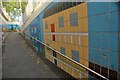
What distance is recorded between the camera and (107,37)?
9.66ft

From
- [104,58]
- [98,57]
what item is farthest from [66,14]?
[104,58]

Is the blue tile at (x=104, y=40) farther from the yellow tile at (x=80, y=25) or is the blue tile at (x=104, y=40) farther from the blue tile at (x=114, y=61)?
the yellow tile at (x=80, y=25)

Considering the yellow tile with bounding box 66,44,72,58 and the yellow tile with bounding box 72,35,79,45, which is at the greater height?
the yellow tile with bounding box 72,35,79,45

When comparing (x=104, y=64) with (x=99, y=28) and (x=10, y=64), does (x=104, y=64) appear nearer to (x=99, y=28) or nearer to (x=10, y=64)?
(x=99, y=28)

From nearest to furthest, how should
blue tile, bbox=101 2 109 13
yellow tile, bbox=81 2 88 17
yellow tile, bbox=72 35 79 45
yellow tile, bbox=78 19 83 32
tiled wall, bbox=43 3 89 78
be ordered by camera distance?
blue tile, bbox=101 2 109 13
yellow tile, bbox=81 2 88 17
tiled wall, bbox=43 3 89 78
yellow tile, bbox=78 19 83 32
yellow tile, bbox=72 35 79 45


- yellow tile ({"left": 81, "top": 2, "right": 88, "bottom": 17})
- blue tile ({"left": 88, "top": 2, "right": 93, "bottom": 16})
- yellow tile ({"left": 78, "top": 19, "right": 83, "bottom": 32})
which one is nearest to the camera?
blue tile ({"left": 88, "top": 2, "right": 93, "bottom": 16})

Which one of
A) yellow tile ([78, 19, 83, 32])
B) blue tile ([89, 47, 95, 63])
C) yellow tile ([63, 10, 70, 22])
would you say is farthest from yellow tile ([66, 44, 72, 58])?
blue tile ([89, 47, 95, 63])

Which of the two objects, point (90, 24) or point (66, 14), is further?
point (66, 14)

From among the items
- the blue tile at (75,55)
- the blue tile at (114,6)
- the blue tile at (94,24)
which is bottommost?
the blue tile at (75,55)

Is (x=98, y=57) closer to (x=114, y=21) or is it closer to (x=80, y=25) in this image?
(x=114, y=21)

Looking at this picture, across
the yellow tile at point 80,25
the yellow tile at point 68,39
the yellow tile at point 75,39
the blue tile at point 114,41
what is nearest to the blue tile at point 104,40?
the blue tile at point 114,41

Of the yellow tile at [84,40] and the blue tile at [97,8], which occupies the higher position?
the blue tile at [97,8]

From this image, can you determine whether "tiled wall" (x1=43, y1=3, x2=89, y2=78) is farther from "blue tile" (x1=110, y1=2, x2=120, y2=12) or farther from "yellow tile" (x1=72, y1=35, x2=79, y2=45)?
"blue tile" (x1=110, y1=2, x2=120, y2=12)

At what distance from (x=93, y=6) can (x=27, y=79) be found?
255cm
